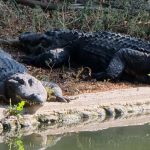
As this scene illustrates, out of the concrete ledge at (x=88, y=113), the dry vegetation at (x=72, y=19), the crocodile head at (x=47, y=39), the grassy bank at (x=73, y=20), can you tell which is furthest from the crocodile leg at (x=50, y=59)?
the concrete ledge at (x=88, y=113)

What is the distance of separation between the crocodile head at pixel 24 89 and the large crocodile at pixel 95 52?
1.70 meters

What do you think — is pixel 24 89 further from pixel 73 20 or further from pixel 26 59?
pixel 73 20

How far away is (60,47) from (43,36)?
41 cm

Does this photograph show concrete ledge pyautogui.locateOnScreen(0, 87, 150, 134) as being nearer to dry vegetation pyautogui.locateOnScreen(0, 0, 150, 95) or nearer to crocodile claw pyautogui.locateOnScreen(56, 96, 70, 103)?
crocodile claw pyautogui.locateOnScreen(56, 96, 70, 103)

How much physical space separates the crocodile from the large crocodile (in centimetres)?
140

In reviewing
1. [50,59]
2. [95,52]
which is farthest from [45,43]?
[95,52]

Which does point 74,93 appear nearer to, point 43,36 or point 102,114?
point 102,114

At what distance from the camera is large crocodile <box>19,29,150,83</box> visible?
873 cm

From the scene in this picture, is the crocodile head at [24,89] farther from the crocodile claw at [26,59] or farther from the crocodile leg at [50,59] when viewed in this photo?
the crocodile claw at [26,59]

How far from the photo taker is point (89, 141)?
6223 mm

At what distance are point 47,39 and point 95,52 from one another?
2.87ft

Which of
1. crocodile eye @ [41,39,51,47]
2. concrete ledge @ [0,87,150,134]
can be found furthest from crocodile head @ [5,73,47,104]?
crocodile eye @ [41,39,51,47]

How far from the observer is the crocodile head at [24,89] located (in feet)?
21.9

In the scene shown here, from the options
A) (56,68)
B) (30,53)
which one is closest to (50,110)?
(56,68)
